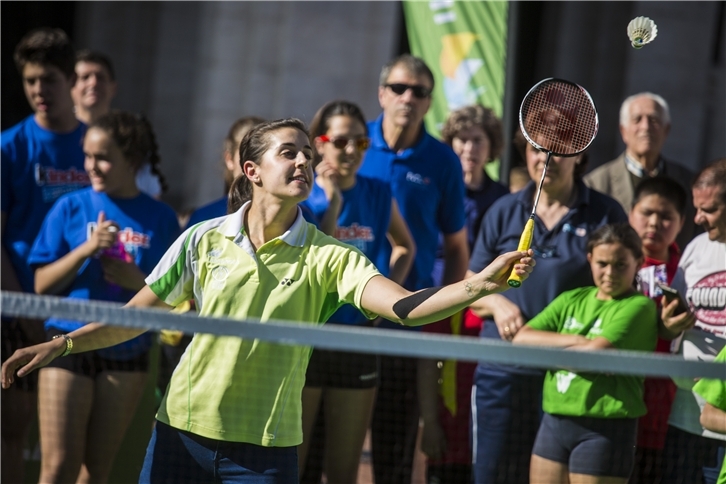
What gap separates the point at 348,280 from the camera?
3.45 meters

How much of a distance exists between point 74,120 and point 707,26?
654 centimetres

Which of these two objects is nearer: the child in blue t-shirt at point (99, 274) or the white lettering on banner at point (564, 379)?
the white lettering on banner at point (564, 379)

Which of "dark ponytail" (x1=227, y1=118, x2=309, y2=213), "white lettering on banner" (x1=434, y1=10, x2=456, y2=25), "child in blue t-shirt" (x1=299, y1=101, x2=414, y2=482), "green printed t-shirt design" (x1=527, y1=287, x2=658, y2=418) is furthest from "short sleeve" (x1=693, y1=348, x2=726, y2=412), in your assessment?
"white lettering on banner" (x1=434, y1=10, x2=456, y2=25)

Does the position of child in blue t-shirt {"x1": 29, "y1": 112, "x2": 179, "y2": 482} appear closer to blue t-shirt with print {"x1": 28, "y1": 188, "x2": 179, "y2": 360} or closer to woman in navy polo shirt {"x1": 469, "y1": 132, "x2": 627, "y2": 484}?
blue t-shirt with print {"x1": 28, "y1": 188, "x2": 179, "y2": 360}

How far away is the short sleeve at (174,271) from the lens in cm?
357

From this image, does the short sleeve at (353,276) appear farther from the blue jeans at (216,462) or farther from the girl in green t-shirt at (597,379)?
the girl in green t-shirt at (597,379)

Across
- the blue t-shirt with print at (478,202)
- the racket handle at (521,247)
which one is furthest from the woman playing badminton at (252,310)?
the blue t-shirt with print at (478,202)

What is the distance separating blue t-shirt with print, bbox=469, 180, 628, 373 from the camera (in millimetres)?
4797

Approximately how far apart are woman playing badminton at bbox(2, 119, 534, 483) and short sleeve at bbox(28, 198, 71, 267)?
1511mm

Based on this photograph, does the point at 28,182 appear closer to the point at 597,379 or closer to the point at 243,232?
the point at 243,232

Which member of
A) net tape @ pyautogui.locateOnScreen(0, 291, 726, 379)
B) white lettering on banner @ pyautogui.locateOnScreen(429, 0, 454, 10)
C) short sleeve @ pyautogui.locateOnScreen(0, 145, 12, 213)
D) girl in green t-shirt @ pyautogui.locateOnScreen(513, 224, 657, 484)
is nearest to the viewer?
net tape @ pyautogui.locateOnScreen(0, 291, 726, 379)

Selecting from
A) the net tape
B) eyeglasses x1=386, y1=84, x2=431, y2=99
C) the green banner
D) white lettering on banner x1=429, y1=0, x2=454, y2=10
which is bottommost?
the net tape

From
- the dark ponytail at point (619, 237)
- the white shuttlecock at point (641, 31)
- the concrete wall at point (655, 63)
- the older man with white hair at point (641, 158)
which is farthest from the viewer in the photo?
the concrete wall at point (655, 63)

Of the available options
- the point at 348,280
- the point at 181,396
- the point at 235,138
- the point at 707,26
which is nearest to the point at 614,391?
the point at 348,280
